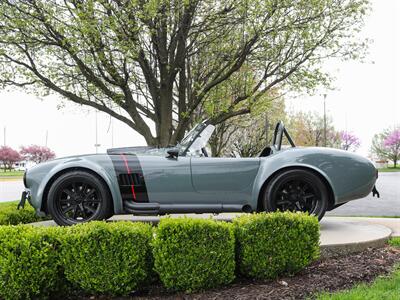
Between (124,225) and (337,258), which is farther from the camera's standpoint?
(337,258)

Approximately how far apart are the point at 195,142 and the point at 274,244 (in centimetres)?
207

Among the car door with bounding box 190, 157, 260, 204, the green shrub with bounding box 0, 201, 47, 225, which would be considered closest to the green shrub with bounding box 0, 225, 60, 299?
the car door with bounding box 190, 157, 260, 204

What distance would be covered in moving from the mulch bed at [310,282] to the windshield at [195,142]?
6.34ft

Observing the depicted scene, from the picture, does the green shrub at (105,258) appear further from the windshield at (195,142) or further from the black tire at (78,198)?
the windshield at (195,142)

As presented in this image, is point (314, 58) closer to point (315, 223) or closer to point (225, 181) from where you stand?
point (225, 181)

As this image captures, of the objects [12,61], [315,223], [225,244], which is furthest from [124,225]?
[12,61]

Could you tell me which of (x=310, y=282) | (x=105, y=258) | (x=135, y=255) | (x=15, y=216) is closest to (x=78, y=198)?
(x=105, y=258)

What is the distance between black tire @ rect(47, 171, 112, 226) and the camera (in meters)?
5.52

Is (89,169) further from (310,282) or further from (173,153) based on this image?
(310,282)

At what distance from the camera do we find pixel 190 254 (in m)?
4.11

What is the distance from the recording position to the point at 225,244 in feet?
13.8

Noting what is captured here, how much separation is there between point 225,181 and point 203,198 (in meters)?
0.36

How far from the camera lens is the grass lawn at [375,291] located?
3803 mm

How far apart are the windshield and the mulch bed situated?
1.93m
